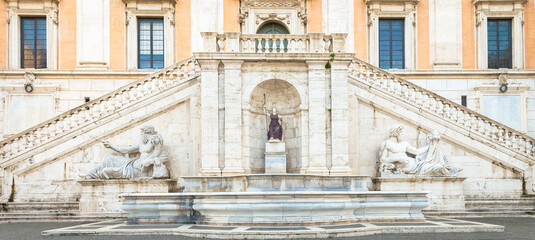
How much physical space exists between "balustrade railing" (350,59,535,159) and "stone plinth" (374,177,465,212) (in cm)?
242

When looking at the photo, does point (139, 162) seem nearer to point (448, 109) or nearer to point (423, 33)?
point (448, 109)

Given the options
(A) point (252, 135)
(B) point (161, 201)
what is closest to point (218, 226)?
(B) point (161, 201)

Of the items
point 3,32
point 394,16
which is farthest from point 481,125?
point 3,32

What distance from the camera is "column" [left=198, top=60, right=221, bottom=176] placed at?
18875mm

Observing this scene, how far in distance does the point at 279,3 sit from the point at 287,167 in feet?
30.6

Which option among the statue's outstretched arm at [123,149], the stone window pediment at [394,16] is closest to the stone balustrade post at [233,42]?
the statue's outstretched arm at [123,149]

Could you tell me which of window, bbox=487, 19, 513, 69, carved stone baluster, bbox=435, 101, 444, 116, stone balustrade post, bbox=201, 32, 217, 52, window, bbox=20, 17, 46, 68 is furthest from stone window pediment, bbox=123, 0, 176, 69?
window, bbox=487, 19, 513, 69

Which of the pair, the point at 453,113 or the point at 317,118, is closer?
the point at 317,118

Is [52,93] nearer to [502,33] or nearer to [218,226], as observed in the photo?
[218,226]

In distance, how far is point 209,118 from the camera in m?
19.1

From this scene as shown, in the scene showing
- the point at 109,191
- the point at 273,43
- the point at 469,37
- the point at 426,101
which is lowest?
the point at 109,191

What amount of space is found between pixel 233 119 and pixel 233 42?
262 cm

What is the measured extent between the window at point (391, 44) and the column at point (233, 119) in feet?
32.7

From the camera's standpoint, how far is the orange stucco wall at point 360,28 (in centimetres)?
2650
